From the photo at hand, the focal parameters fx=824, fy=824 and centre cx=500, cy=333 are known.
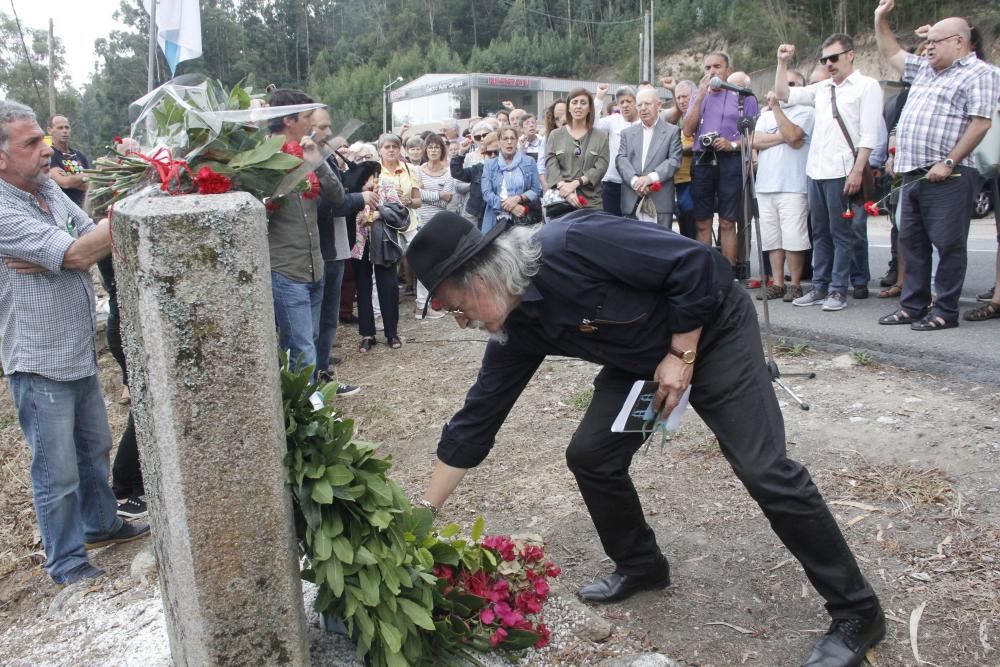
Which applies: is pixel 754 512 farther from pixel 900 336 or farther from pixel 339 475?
pixel 900 336

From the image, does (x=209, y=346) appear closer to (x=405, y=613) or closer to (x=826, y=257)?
(x=405, y=613)

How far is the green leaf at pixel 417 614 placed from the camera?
2412mm

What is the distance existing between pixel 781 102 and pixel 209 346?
21.6ft

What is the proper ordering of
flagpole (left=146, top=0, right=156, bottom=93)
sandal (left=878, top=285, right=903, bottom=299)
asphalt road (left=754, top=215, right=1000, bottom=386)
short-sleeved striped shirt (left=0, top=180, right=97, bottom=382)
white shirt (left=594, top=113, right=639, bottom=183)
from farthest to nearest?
white shirt (left=594, top=113, right=639, bottom=183)
sandal (left=878, top=285, right=903, bottom=299)
flagpole (left=146, top=0, right=156, bottom=93)
asphalt road (left=754, top=215, right=1000, bottom=386)
short-sleeved striped shirt (left=0, top=180, right=97, bottom=382)

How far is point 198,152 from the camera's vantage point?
2869mm

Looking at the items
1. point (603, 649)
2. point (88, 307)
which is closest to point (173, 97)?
point (88, 307)

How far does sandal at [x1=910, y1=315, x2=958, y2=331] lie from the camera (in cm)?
604

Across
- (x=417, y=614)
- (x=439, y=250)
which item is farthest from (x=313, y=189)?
(x=417, y=614)

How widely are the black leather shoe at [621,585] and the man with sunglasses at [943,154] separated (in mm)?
3825

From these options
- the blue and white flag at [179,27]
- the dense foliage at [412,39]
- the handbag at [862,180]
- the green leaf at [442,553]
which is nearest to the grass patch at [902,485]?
the green leaf at [442,553]

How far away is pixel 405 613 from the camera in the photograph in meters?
2.46

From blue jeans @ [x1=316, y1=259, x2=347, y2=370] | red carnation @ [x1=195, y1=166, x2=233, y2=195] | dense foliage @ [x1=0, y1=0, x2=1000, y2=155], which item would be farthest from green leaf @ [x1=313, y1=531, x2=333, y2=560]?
dense foliage @ [x1=0, y1=0, x2=1000, y2=155]

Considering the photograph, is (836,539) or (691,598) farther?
(691,598)

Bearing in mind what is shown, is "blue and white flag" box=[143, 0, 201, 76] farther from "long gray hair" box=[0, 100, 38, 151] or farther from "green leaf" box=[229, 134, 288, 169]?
"green leaf" box=[229, 134, 288, 169]
